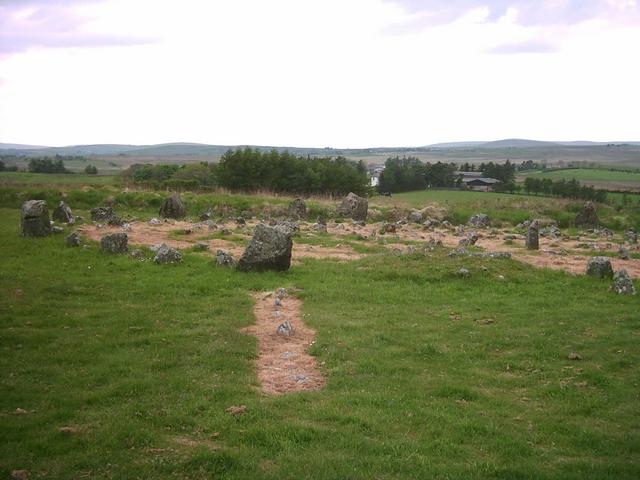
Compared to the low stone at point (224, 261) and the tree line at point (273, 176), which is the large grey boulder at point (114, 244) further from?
the tree line at point (273, 176)

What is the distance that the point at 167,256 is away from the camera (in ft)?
65.8

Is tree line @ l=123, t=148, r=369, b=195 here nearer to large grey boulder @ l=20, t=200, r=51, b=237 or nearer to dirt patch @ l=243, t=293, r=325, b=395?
large grey boulder @ l=20, t=200, r=51, b=237

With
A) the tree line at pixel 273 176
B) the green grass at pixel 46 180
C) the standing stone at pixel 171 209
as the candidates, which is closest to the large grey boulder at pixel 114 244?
the standing stone at pixel 171 209

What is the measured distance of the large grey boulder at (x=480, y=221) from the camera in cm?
3722

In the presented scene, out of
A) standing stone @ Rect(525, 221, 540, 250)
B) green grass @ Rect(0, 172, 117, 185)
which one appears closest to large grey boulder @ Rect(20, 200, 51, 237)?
green grass @ Rect(0, 172, 117, 185)

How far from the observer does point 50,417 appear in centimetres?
824

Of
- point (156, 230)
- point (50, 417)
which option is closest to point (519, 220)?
point (156, 230)

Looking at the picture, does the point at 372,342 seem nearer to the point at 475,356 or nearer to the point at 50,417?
the point at 475,356

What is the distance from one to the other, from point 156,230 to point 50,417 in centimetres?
2078

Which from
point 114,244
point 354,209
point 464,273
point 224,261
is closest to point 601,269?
point 464,273

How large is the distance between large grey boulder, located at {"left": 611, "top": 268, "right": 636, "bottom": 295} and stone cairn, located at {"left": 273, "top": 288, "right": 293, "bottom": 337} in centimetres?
1080

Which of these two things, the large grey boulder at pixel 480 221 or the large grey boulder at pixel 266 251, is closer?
the large grey boulder at pixel 266 251

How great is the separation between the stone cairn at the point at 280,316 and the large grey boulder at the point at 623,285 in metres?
10.8

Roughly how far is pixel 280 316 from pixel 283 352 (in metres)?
2.63
